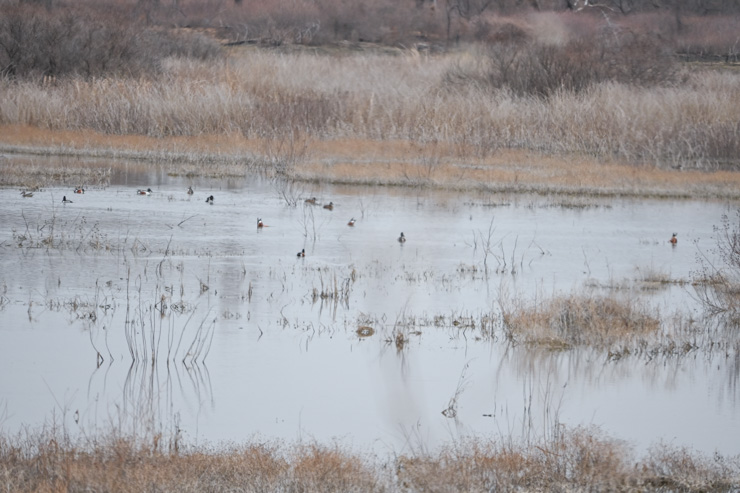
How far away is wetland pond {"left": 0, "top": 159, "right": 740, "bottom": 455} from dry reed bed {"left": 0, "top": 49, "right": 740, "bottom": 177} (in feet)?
25.3

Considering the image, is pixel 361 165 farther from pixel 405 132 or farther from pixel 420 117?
pixel 420 117

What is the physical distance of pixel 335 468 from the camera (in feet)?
21.6

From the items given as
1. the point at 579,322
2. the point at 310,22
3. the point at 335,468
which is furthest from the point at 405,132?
the point at 310,22

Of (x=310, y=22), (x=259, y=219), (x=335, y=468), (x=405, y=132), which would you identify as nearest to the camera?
(x=335, y=468)

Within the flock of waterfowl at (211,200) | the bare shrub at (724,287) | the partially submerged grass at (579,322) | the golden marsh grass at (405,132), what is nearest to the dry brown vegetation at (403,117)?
the golden marsh grass at (405,132)

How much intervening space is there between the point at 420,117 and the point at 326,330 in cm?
1706

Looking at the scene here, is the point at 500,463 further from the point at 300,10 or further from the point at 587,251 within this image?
the point at 300,10

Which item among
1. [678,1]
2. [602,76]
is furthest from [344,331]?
[678,1]

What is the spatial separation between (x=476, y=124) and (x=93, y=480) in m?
21.9

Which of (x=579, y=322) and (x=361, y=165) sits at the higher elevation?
(x=361, y=165)

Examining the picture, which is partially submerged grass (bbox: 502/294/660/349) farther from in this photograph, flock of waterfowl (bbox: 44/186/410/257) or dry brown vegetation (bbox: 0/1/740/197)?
dry brown vegetation (bbox: 0/1/740/197)

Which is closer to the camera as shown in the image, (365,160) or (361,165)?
(361,165)

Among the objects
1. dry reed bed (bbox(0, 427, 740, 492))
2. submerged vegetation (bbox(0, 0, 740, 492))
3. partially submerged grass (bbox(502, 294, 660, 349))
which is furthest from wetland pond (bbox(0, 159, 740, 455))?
dry reed bed (bbox(0, 427, 740, 492))

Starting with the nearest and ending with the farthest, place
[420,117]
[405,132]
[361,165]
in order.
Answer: [361,165] → [405,132] → [420,117]
